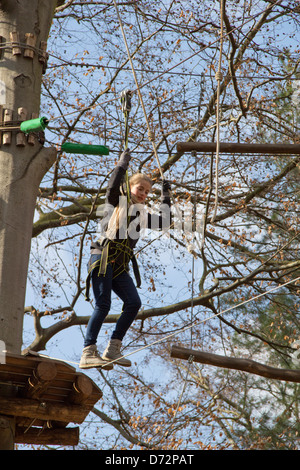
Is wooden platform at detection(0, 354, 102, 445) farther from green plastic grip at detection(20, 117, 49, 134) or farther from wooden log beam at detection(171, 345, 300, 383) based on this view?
green plastic grip at detection(20, 117, 49, 134)

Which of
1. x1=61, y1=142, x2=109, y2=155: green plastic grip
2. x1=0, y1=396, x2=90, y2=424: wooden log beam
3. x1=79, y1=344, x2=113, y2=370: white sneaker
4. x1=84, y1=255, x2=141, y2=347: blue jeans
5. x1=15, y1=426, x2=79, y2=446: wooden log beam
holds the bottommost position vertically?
x1=15, y1=426, x2=79, y2=446: wooden log beam

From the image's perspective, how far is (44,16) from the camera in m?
5.24

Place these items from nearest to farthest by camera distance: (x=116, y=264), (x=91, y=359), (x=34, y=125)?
(x=34, y=125) → (x=91, y=359) → (x=116, y=264)

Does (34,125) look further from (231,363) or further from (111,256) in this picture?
(231,363)

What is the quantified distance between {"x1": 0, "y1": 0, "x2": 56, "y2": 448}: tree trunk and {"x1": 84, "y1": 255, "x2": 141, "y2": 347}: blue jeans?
26.5 inches

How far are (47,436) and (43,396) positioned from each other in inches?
18.5

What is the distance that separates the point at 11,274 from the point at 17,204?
20.3 inches

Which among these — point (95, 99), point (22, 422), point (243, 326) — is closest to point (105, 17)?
point (95, 99)

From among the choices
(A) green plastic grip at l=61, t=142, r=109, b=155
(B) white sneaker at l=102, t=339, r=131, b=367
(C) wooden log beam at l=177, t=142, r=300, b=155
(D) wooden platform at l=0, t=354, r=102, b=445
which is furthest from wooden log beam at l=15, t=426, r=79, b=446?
(C) wooden log beam at l=177, t=142, r=300, b=155

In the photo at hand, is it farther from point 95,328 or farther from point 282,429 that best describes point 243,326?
point 95,328

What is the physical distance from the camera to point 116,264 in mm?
5129

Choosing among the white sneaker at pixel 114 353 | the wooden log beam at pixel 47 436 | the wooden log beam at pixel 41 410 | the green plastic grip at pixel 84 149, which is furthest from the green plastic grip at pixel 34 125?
the wooden log beam at pixel 47 436

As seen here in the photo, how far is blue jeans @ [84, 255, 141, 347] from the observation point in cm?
495

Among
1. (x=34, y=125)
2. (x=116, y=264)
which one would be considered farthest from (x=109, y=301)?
(x=34, y=125)
